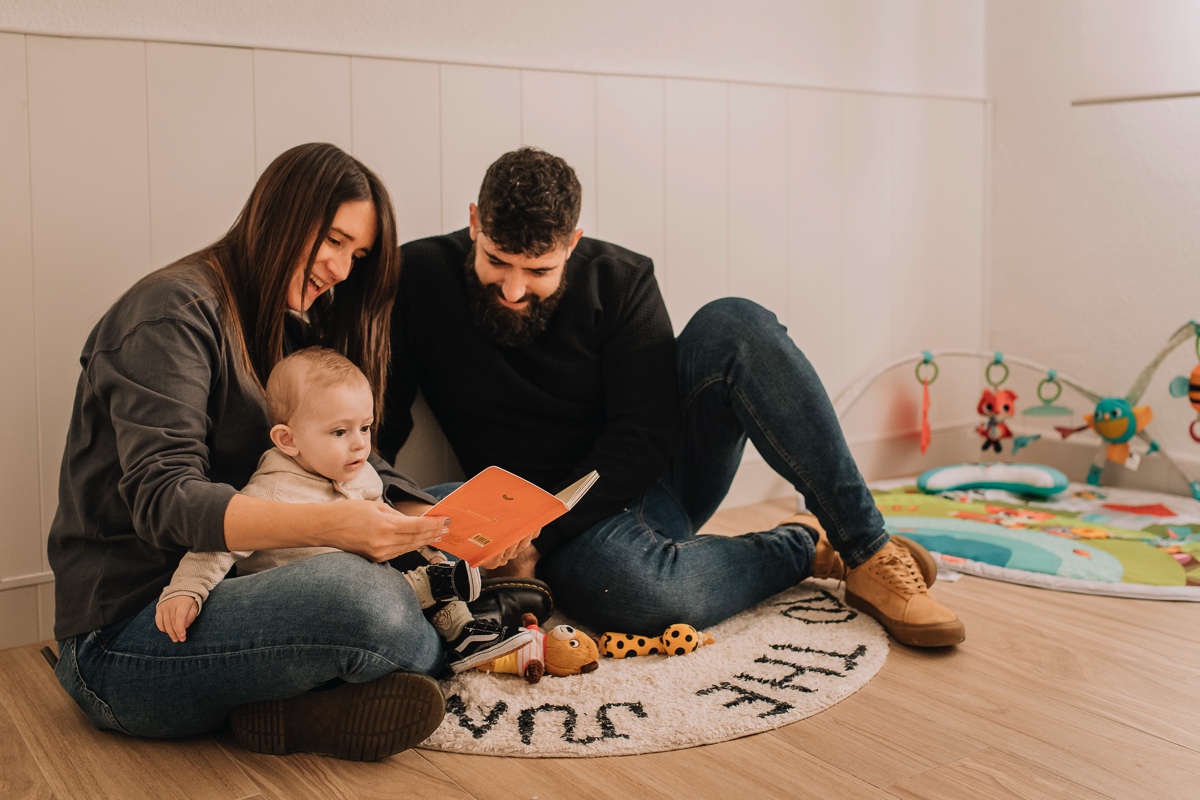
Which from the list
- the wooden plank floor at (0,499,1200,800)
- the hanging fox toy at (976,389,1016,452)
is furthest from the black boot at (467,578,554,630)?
the hanging fox toy at (976,389,1016,452)

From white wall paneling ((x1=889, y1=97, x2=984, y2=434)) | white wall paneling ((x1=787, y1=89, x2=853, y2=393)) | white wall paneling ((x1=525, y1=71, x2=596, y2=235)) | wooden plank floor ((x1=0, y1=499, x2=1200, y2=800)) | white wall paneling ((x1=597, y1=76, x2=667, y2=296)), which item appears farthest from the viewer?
white wall paneling ((x1=889, y1=97, x2=984, y2=434))

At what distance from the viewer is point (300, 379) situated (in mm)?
1333

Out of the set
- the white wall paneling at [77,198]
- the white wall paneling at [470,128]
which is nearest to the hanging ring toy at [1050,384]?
the white wall paneling at [470,128]

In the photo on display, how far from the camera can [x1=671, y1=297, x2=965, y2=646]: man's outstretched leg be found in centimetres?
162

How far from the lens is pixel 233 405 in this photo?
1323mm

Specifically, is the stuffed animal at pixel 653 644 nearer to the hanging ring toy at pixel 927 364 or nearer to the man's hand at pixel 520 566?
the man's hand at pixel 520 566

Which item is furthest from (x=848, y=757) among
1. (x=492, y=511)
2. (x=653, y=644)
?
(x=492, y=511)

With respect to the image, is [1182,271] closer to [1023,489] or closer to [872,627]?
[1023,489]

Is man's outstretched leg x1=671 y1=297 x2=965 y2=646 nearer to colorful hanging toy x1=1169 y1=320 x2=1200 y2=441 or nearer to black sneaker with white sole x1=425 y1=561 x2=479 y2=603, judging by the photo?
black sneaker with white sole x1=425 y1=561 x2=479 y2=603

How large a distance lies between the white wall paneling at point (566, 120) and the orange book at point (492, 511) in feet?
3.27

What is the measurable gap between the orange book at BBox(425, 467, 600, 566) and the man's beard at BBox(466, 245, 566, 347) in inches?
16.8

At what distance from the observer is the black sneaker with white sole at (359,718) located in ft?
4.02

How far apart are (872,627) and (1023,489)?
107 centimetres

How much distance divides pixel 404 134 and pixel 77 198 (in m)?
0.57
